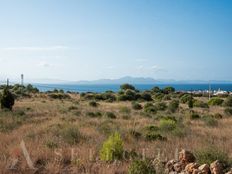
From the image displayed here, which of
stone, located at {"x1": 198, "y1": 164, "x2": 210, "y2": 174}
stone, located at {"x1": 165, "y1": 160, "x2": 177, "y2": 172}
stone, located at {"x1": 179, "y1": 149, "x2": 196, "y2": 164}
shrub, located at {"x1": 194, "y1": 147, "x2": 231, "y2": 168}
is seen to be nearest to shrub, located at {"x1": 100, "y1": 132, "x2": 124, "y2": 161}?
stone, located at {"x1": 165, "y1": 160, "x2": 177, "y2": 172}

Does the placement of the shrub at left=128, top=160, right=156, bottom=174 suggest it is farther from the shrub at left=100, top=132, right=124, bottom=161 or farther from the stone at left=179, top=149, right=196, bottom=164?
the shrub at left=100, top=132, right=124, bottom=161

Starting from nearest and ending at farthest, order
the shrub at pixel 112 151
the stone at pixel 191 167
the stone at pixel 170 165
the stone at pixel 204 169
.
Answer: the stone at pixel 204 169, the stone at pixel 191 167, the stone at pixel 170 165, the shrub at pixel 112 151

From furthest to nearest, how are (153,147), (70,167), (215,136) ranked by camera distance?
(215,136)
(153,147)
(70,167)

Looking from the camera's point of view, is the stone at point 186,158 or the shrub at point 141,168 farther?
the stone at point 186,158

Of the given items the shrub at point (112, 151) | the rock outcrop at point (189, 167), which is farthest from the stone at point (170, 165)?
the shrub at point (112, 151)

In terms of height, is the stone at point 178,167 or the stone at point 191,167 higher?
the stone at point 191,167

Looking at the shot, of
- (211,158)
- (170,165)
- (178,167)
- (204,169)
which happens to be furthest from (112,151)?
(204,169)

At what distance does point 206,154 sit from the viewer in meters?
9.48

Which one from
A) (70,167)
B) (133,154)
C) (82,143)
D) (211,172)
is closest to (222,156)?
(211,172)

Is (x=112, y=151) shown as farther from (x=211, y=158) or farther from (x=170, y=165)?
(x=211, y=158)

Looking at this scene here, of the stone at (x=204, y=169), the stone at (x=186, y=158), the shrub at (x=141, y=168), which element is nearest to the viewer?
the shrub at (x=141, y=168)

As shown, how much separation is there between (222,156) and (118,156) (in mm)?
2758

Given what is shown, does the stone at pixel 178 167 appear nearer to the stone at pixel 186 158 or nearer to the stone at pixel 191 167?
the stone at pixel 186 158

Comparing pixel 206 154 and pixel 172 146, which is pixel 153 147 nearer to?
pixel 172 146
